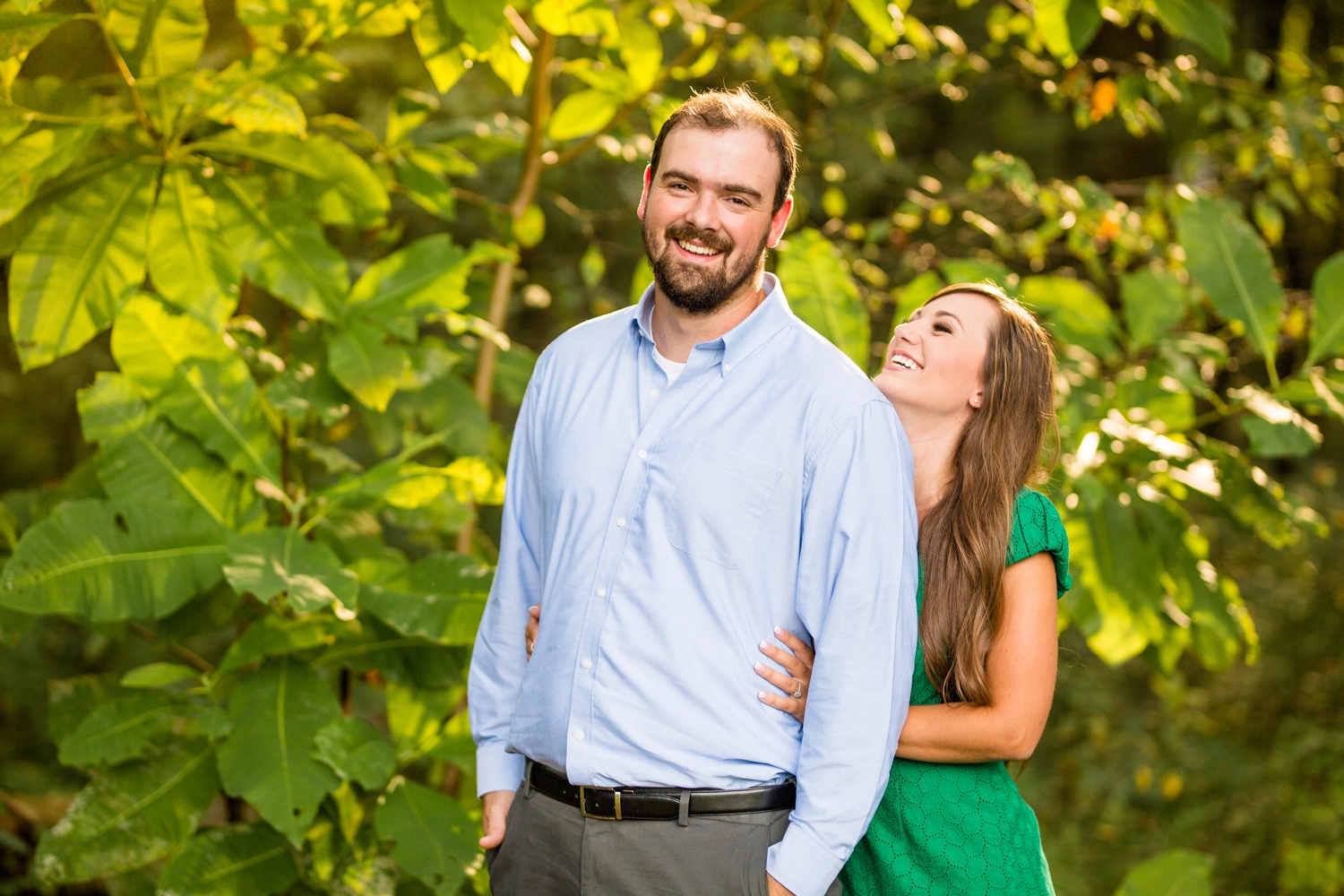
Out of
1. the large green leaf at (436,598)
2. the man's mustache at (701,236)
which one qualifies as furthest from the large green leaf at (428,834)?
the man's mustache at (701,236)

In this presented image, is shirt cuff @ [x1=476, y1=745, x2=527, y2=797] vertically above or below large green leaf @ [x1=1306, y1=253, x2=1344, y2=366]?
below

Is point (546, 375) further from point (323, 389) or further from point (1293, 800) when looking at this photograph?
point (1293, 800)

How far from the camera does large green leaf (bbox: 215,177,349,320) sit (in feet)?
8.47

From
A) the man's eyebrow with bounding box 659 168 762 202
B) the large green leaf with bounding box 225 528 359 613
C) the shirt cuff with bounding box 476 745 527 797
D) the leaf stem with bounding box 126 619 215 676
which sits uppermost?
the man's eyebrow with bounding box 659 168 762 202

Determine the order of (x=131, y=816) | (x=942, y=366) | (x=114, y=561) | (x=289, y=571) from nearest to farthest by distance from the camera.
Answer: (x=942, y=366) → (x=289, y=571) → (x=114, y=561) → (x=131, y=816)

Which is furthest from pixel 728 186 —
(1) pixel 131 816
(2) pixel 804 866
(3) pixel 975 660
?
(1) pixel 131 816

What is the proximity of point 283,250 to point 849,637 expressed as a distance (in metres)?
1.70

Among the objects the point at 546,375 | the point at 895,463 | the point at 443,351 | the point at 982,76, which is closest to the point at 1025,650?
the point at 895,463

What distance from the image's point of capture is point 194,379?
2.56 meters

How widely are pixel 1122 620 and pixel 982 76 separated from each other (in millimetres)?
2077

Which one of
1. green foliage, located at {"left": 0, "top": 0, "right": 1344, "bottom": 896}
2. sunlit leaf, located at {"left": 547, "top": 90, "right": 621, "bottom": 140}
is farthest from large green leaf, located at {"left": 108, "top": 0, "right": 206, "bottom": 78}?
sunlit leaf, located at {"left": 547, "top": 90, "right": 621, "bottom": 140}

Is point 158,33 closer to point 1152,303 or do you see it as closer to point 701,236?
point 701,236

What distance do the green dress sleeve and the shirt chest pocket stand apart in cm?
45

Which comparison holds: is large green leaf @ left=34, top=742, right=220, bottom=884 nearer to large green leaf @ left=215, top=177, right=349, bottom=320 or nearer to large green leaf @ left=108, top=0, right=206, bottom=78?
large green leaf @ left=215, top=177, right=349, bottom=320
